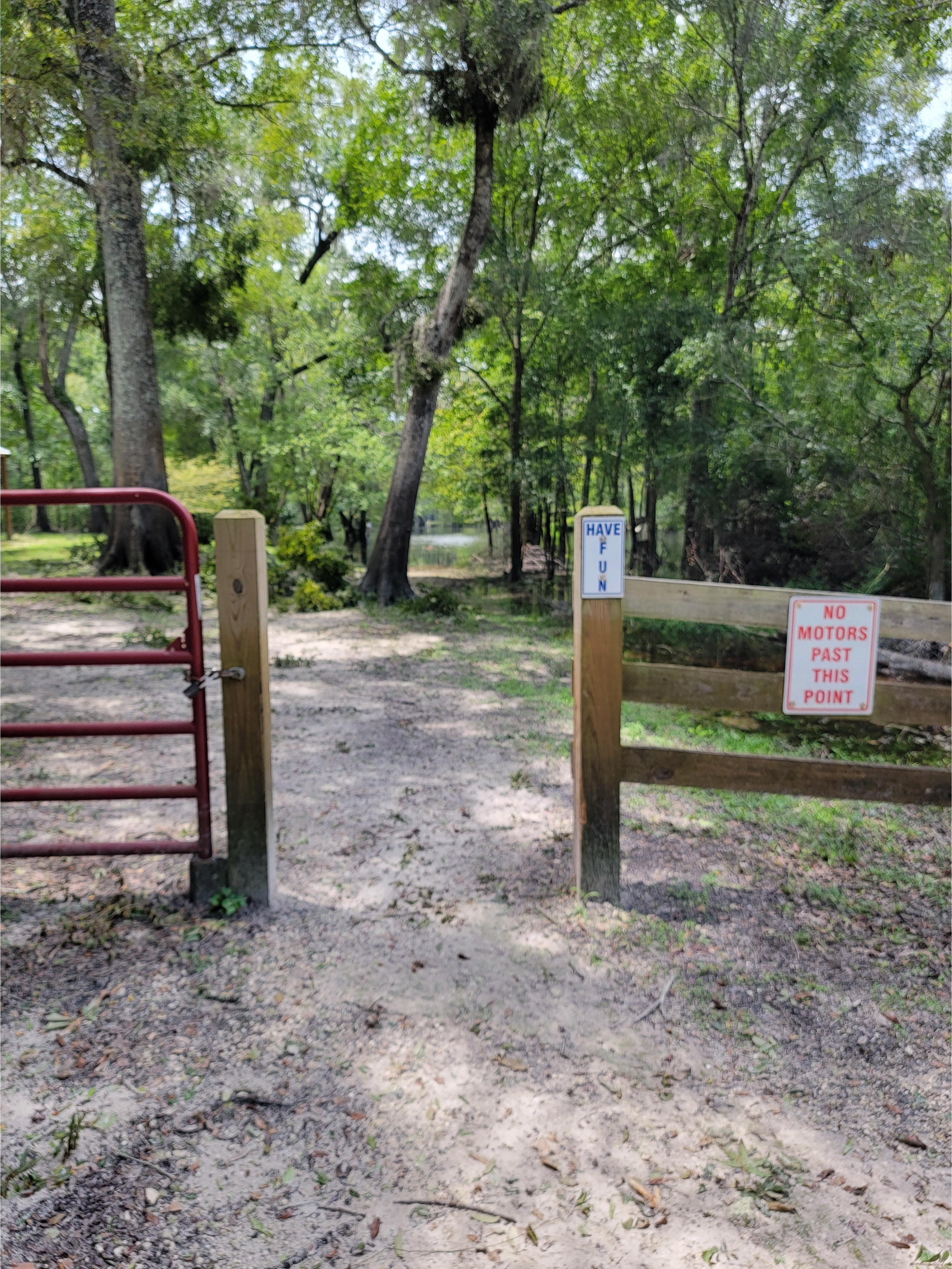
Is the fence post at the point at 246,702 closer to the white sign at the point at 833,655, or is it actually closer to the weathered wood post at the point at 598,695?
the weathered wood post at the point at 598,695

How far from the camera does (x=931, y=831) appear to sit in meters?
5.08

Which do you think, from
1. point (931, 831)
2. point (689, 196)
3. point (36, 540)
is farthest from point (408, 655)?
point (36, 540)

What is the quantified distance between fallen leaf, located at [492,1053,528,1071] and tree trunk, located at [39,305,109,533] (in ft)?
73.8

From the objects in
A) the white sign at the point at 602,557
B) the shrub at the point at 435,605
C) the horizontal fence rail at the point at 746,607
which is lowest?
the shrub at the point at 435,605

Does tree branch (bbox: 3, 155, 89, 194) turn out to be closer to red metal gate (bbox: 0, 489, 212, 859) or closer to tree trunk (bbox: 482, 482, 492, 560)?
red metal gate (bbox: 0, 489, 212, 859)

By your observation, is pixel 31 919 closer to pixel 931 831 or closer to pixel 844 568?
pixel 931 831

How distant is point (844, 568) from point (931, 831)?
438 inches

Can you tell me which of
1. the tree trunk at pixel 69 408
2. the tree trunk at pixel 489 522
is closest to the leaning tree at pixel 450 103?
the tree trunk at pixel 69 408

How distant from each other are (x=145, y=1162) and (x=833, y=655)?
298cm

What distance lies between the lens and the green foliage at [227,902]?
11.6 ft

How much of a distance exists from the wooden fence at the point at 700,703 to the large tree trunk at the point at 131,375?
9877mm

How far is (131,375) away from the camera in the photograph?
13.3m

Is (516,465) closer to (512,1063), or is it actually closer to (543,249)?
(543,249)

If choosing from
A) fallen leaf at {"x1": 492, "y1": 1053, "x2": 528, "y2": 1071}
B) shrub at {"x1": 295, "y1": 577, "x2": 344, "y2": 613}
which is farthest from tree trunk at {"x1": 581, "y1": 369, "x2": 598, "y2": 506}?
fallen leaf at {"x1": 492, "y1": 1053, "x2": 528, "y2": 1071}
